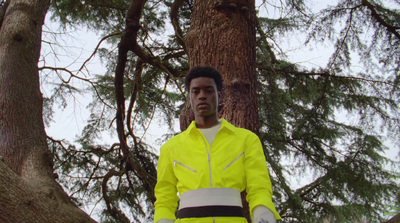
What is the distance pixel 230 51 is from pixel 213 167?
1.22 meters

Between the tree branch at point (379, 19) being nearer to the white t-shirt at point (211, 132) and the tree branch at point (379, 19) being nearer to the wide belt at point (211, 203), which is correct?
the white t-shirt at point (211, 132)

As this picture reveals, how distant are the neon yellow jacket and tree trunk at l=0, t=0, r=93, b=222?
1012 millimetres

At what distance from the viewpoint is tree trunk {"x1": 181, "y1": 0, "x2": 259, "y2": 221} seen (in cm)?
246

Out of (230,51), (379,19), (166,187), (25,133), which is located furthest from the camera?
(379,19)

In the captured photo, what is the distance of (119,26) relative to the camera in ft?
17.5

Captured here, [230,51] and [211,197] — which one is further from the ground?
[230,51]

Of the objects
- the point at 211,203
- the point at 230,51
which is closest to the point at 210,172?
the point at 211,203

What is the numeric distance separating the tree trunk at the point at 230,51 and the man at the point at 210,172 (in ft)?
1.85

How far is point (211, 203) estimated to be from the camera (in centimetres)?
159

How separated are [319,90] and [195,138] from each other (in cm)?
327

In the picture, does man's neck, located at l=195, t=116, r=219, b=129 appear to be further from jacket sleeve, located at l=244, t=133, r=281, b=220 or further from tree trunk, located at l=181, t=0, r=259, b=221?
tree trunk, located at l=181, t=0, r=259, b=221

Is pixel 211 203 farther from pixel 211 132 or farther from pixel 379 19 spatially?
pixel 379 19

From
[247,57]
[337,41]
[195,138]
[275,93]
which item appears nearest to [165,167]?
[195,138]

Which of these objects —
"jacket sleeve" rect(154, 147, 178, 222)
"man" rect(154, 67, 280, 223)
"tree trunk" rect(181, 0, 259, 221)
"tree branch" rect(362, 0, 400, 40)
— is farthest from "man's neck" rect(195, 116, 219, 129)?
"tree branch" rect(362, 0, 400, 40)
